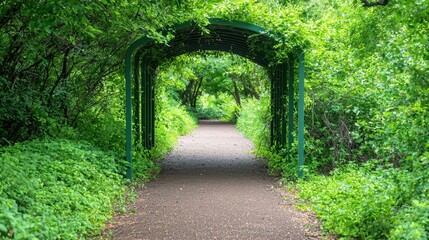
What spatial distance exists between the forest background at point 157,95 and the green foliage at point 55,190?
0.02 metres

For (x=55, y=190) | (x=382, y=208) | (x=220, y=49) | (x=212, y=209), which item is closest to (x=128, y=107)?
(x=212, y=209)

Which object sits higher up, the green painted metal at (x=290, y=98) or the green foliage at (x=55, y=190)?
the green painted metal at (x=290, y=98)

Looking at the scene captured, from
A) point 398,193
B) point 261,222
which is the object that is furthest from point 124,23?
point 398,193

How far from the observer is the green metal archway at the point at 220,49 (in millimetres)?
8172

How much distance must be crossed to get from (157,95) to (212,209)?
300 inches

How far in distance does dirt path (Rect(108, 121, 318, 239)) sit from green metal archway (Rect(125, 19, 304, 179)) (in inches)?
43.2

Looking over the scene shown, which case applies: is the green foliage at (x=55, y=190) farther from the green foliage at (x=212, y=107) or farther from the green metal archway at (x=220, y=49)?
the green foliage at (x=212, y=107)

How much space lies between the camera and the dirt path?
516 cm

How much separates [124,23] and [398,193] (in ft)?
15.7

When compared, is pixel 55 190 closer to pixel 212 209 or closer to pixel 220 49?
pixel 212 209

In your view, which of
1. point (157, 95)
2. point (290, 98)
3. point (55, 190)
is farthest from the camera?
point (157, 95)

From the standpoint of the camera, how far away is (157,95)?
13.4m

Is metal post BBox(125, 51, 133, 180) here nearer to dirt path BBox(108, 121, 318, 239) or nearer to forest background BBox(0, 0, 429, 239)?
forest background BBox(0, 0, 429, 239)

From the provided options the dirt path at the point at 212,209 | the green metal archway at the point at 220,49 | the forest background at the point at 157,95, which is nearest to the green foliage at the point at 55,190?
the forest background at the point at 157,95
